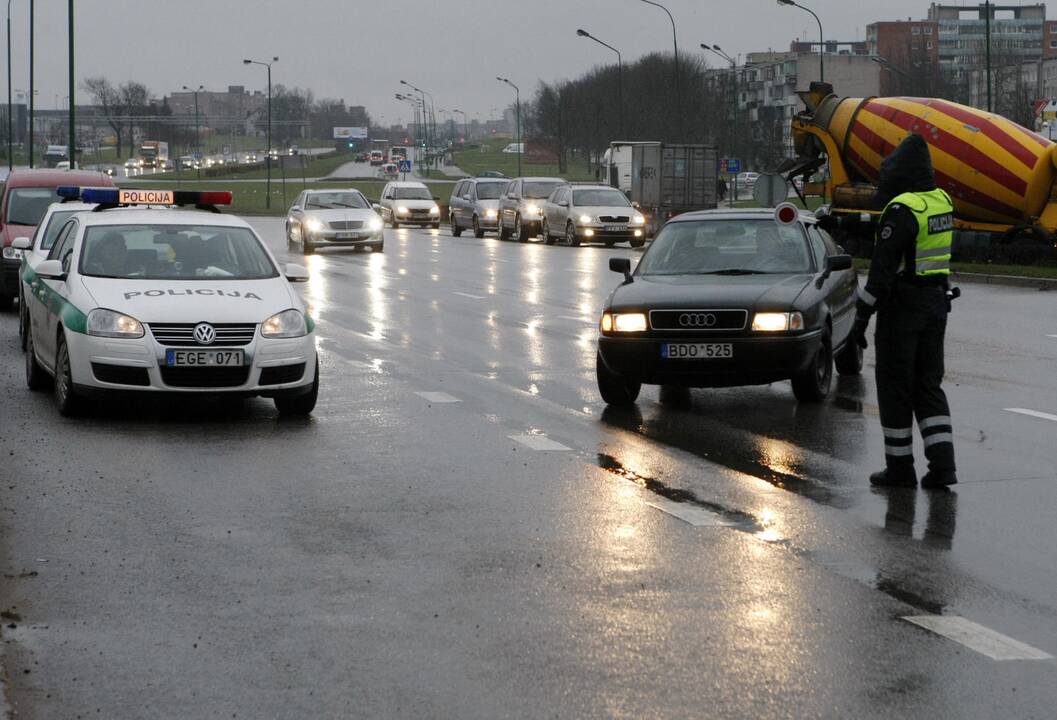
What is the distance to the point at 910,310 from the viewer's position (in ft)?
30.8

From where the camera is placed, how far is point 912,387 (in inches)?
373

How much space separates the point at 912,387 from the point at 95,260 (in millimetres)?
6590

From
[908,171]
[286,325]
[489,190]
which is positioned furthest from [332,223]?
[908,171]

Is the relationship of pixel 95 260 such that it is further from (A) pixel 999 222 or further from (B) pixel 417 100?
(B) pixel 417 100

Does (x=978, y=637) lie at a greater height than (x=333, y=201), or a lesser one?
lesser

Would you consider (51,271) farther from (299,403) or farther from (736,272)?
(736,272)

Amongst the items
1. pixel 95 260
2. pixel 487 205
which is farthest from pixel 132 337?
pixel 487 205

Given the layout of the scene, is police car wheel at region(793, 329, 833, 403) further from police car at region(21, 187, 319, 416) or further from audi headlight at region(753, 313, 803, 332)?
police car at region(21, 187, 319, 416)

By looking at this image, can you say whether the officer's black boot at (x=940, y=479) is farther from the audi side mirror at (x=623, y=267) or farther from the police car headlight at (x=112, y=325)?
the police car headlight at (x=112, y=325)

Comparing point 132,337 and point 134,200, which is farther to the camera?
point 134,200

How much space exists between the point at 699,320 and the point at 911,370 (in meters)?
3.23

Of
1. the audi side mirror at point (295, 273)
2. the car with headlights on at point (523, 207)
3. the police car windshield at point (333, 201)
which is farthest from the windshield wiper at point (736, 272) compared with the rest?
the car with headlights on at point (523, 207)

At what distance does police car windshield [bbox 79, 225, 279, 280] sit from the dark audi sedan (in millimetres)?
2793

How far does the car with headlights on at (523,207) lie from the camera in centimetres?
4941
